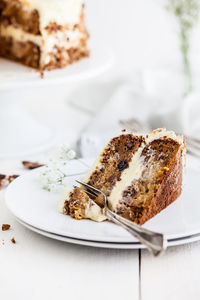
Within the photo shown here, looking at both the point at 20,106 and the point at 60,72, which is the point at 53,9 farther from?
the point at 20,106

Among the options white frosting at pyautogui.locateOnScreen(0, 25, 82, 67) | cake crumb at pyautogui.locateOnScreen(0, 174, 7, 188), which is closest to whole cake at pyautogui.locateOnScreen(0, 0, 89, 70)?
white frosting at pyautogui.locateOnScreen(0, 25, 82, 67)

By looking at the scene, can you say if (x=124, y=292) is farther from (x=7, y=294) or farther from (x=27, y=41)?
(x=27, y=41)

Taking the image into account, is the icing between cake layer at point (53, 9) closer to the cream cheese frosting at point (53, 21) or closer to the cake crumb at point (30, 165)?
the cream cheese frosting at point (53, 21)

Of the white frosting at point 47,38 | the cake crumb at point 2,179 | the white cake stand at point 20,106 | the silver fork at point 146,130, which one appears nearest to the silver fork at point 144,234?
the cake crumb at point 2,179

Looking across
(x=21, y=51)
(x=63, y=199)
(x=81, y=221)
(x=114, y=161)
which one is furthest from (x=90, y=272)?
(x=21, y=51)

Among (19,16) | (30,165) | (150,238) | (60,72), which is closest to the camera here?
(150,238)

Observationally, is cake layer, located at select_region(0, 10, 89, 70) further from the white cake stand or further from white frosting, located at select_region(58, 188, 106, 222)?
white frosting, located at select_region(58, 188, 106, 222)

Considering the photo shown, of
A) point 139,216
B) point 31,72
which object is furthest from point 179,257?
point 31,72
